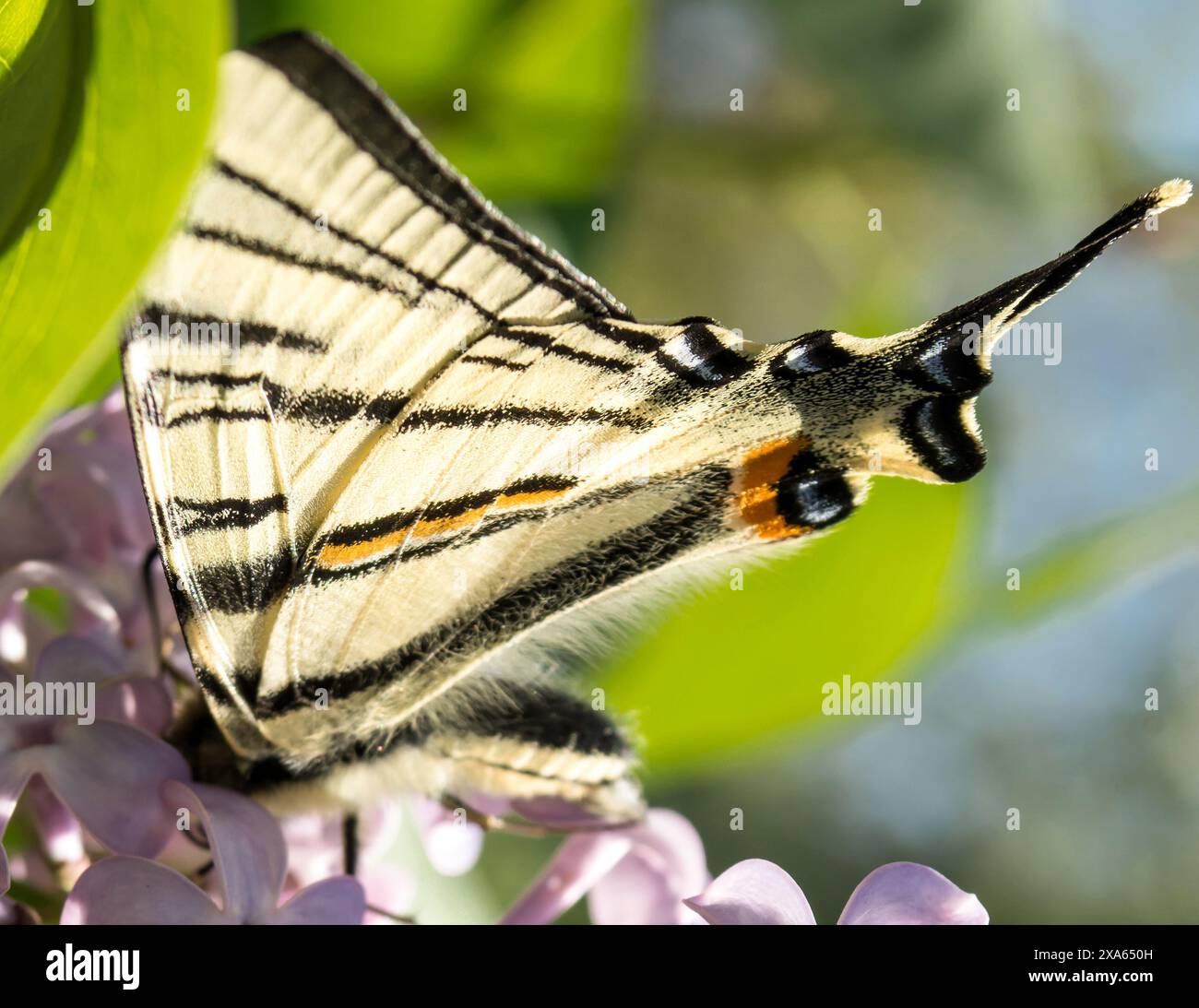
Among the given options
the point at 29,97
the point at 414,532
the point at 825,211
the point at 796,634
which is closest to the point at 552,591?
the point at 414,532

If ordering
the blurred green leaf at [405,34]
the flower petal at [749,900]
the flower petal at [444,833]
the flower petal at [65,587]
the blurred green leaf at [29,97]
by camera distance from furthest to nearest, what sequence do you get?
the blurred green leaf at [405,34], the flower petal at [444,833], the flower petal at [65,587], the flower petal at [749,900], the blurred green leaf at [29,97]

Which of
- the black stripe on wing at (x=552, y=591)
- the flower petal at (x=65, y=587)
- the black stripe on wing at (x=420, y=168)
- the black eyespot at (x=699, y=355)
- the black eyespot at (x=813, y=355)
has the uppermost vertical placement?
the black stripe on wing at (x=420, y=168)

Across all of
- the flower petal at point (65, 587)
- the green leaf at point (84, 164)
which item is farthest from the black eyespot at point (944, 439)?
the flower petal at point (65, 587)

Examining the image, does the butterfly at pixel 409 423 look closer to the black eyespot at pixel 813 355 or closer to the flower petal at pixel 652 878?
the black eyespot at pixel 813 355

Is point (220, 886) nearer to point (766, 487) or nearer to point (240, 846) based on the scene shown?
point (240, 846)

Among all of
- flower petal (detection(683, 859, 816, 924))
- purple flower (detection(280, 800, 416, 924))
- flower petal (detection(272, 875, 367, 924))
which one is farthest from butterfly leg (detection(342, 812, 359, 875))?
flower petal (detection(683, 859, 816, 924))

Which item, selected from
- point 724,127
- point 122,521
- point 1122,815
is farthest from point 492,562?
point 1122,815

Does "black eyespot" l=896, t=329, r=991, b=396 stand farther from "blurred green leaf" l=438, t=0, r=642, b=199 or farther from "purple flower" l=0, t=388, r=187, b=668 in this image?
"blurred green leaf" l=438, t=0, r=642, b=199
